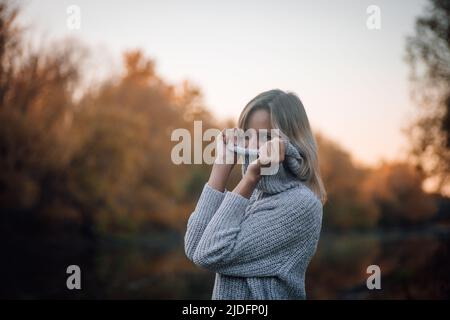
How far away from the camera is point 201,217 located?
7.14 ft

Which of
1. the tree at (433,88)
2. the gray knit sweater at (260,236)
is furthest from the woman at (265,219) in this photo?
the tree at (433,88)

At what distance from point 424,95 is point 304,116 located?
13.4m

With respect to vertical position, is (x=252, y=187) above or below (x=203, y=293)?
above

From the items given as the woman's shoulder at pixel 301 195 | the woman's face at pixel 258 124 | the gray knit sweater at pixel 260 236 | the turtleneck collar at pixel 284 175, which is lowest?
the gray knit sweater at pixel 260 236

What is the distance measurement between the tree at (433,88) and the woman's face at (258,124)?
1307 centimetres

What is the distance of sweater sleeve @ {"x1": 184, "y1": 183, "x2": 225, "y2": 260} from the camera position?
216 cm

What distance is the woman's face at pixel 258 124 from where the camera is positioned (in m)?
2.23

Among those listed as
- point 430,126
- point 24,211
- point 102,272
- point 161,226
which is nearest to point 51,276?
point 102,272

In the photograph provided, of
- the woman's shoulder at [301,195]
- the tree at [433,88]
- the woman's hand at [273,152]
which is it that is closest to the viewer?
the woman's hand at [273,152]

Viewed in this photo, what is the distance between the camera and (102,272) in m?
13.9

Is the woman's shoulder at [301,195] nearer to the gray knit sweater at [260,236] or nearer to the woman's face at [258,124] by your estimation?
the gray knit sweater at [260,236]

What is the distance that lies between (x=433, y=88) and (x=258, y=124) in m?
13.4

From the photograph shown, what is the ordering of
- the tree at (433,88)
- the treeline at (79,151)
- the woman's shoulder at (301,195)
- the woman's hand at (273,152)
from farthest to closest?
the treeline at (79,151)
the tree at (433,88)
the woman's shoulder at (301,195)
the woman's hand at (273,152)

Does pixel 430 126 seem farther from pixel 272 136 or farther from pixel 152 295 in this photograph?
pixel 272 136
